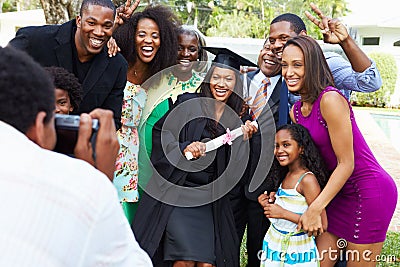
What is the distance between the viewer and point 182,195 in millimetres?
3877

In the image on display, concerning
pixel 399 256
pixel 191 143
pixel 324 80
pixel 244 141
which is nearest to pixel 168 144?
pixel 191 143

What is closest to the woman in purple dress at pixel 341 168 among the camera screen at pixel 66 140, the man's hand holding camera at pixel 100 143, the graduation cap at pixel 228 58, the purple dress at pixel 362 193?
the purple dress at pixel 362 193

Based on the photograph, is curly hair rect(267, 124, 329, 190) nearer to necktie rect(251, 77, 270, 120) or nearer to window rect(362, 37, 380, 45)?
necktie rect(251, 77, 270, 120)

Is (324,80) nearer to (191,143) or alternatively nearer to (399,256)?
(191,143)

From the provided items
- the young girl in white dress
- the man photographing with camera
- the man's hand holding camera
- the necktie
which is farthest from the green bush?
the man photographing with camera

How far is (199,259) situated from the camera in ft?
12.0

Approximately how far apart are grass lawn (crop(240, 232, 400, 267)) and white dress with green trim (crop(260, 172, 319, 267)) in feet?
4.89

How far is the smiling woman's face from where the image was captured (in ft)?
13.0

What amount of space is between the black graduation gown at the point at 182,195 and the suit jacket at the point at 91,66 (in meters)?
0.46

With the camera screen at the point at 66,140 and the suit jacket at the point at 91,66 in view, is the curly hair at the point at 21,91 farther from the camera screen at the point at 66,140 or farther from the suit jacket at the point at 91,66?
the suit jacket at the point at 91,66

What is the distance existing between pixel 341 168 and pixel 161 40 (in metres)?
1.82

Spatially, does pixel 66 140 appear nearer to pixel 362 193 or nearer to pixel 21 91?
pixel 21 91

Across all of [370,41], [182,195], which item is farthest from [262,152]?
[370,41]

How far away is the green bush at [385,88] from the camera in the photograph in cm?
2184
